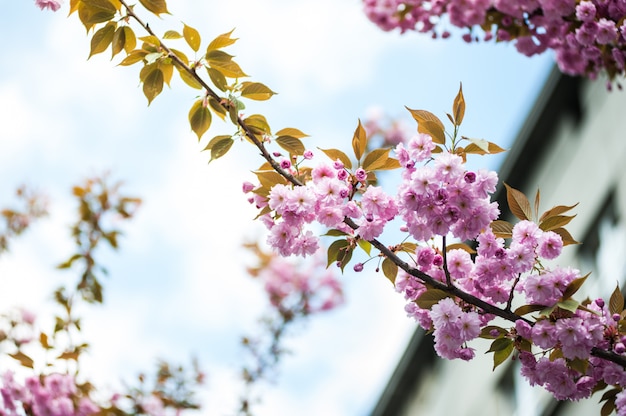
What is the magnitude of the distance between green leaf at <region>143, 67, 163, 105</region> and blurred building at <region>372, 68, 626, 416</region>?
681cm

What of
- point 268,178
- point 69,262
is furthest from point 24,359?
point 268,178

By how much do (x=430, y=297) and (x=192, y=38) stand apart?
1362 millimetres

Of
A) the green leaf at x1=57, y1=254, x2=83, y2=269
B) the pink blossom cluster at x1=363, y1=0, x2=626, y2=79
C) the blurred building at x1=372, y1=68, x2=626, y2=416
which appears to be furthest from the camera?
the blurred building at x1=372, y1=68, x2=626, y2=416

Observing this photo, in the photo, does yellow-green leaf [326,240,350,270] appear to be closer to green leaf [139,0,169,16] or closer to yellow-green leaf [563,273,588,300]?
yellow-green leaf [563,273,588,300]

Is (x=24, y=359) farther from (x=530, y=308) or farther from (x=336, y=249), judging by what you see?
(x=530, y=308)

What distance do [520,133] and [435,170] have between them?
10.7 m

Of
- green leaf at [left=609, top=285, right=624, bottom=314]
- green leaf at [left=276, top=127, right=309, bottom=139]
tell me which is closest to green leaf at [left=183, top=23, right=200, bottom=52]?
green leaf at [left=276, top=127, right=309, bottom=139]

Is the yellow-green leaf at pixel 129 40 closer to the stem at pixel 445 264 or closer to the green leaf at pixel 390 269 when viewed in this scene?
the green leaf at pixel 390 269

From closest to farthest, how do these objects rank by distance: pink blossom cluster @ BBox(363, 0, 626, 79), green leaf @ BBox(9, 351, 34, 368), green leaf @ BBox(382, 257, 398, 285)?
green leaf @ BBox(382, 257, 398, 285) < pink blossom cluster @ BBox(363, 0, 626, 79) < green leaf @ BBox(9, 351, 34, 368)

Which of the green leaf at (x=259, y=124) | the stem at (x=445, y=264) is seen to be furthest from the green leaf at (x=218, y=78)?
the stem at (x=445, y=264)

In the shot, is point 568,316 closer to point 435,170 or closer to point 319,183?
point 435,170

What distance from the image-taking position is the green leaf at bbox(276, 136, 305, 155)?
3.09 meters

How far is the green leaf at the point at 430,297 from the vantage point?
283 centimetres

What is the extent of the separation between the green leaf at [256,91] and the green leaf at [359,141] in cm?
38
